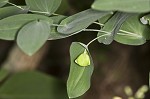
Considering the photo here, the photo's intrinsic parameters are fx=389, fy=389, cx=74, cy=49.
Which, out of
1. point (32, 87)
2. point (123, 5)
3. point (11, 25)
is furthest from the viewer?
point (32, 87)

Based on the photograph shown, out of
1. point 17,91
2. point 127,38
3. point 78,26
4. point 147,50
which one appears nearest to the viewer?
point 78,26

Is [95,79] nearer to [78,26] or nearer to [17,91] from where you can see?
[17,91]

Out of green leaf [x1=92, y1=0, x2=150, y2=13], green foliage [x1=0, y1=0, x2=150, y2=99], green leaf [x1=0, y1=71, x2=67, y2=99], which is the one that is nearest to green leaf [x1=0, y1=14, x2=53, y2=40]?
green foliage [x1=0, y1=0, x2=150, y2=99]

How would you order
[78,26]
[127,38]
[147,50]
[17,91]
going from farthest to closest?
[147,50]
[17,91]
[127,38]
[78,26]

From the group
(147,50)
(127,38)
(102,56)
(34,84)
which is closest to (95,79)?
(102,56)

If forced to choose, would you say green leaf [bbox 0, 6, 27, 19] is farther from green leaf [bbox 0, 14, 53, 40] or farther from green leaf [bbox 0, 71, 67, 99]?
green leaf [bbox 0, 71, 67, 99]

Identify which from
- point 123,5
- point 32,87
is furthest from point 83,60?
point 32,87

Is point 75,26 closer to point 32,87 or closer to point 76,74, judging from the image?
point 76,74
